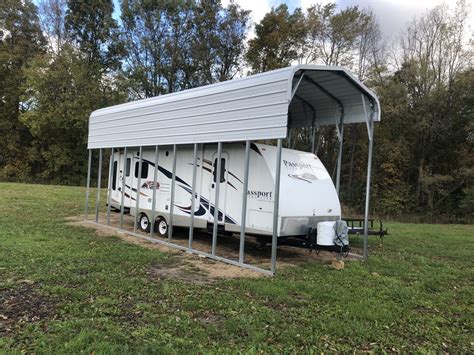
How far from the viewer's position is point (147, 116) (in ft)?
36.0

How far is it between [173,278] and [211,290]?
1.00m

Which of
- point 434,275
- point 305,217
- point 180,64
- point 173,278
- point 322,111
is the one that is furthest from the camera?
point 180,64

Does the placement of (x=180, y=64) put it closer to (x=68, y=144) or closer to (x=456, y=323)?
(x=68, y=144)

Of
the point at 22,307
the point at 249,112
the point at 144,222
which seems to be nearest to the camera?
the point at 22,307

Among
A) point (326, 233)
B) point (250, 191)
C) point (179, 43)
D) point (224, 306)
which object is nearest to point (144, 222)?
point (250, 191)

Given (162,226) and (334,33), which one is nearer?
(162,226)

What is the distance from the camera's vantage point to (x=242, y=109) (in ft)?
26.7

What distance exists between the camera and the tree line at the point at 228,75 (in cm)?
2942

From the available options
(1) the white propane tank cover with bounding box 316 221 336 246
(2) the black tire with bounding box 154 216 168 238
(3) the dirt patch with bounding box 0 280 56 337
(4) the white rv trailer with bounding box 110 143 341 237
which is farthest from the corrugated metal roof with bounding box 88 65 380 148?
(3) the dirt patch with bounding box 0 280 56 337

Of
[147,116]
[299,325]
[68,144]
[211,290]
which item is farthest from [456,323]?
[68,144]

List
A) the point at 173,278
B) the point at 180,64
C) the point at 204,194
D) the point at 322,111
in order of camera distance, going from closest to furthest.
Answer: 1. the point at 173,278
2. the point at 204,194
3. the point at 322,111
4. the point at 180,64

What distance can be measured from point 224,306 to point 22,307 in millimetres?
2655

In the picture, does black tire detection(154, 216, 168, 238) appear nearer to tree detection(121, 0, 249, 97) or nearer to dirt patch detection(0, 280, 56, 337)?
dirt patch detection(0, 280, 56, 337)

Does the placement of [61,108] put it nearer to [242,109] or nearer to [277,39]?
[277,39]
